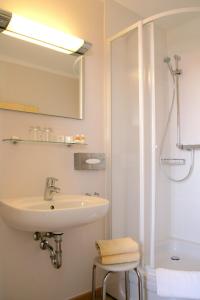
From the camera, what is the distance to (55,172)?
187cm

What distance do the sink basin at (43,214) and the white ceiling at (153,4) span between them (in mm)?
1781

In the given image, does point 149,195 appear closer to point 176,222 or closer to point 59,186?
point 59,186

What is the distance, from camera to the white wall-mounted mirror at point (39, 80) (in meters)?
1.68

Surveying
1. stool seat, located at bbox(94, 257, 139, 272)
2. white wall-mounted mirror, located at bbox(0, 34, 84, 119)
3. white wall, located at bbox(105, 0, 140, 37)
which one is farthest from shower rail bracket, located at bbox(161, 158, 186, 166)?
white wall, located at bbox(105, 0, 140, 37)

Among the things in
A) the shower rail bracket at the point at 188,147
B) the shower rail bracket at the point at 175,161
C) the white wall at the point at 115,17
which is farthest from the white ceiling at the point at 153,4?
the shower rail bracket at the point at 175,161

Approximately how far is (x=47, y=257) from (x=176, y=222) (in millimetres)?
1375

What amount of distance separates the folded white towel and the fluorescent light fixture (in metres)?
1.73

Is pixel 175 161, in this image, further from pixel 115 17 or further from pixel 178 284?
pixel 115 17

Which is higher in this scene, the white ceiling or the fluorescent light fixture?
the white ceiling

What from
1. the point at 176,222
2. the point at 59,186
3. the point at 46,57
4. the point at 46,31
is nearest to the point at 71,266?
the point at 59,186

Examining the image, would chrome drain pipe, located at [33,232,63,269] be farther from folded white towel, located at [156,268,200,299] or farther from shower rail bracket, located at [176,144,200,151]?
shower rail bracket, located at [176,144,200,151]

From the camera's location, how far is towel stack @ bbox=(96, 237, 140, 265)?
5.26 ft

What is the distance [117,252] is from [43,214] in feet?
2.03

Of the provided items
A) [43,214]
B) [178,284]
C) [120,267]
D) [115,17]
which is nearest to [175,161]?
[178,284]
